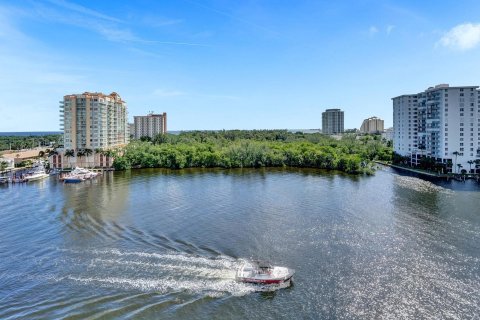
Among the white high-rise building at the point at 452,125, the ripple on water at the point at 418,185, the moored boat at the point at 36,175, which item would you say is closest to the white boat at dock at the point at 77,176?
the moored boat at the point at 36,175

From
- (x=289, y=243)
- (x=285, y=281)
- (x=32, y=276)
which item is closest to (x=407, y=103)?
(x=289, y=243)

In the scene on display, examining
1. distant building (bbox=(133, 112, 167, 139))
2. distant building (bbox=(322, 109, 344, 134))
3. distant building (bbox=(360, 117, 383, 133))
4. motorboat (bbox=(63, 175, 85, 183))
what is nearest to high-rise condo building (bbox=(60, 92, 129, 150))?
motorboat (bbox=(63, 175, 85, 183))

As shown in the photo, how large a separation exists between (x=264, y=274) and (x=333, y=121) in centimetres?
15105

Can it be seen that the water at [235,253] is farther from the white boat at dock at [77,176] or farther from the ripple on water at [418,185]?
the white boat at dock at [77,176]

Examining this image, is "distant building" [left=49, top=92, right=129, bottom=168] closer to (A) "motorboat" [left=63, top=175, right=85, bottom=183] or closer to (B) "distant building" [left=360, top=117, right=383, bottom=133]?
(A) "motorboat" [left=63, top=175, right=85, bottom=183]

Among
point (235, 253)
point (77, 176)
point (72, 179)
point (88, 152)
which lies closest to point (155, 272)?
point (235, 253)

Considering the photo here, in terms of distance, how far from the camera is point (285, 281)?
53.5 feet

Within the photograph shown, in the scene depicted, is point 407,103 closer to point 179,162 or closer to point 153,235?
point 179,162

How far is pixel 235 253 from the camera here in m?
19.5

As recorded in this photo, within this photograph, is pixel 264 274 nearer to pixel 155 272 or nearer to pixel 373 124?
pixel 155 272

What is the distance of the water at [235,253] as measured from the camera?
1461 cm

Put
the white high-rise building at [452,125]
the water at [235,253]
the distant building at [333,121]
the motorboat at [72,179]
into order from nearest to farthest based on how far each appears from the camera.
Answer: the water at [235,253] < the motorboat at [72,179] < the white high-rise building at [452,125] < the distant building at [333,121]

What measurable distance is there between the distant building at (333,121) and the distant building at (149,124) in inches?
2863

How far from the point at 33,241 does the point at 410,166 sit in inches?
2083
